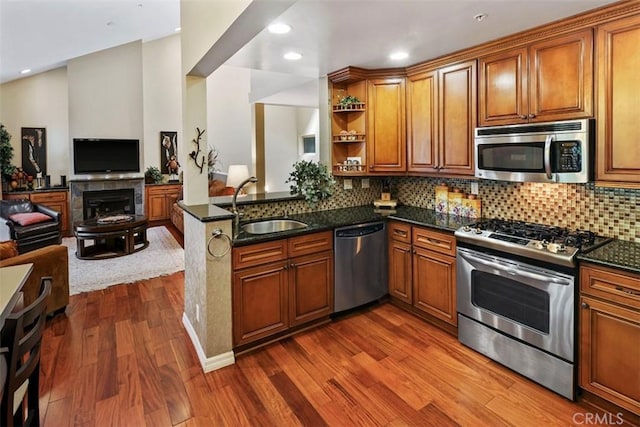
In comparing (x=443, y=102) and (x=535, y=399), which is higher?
(x=443, y=102)

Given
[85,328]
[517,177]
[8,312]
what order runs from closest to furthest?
[8,312] < [517,177] < [85,328]

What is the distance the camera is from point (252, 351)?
280 centimetres

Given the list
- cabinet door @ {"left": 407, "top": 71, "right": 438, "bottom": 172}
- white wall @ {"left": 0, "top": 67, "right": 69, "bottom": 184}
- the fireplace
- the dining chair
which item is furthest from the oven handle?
white wall @ {"left": 0, "top": 67, "right": 69, "bottom": 184}

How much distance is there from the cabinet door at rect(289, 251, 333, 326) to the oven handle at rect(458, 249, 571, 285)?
1127 millimetres

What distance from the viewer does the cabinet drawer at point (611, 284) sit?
6.19 ft

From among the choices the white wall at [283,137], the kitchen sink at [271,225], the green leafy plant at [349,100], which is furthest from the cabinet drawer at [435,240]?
the white wall at [283,137]

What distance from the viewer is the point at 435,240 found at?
10.0 feet

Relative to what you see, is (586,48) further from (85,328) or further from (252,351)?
(85,328)

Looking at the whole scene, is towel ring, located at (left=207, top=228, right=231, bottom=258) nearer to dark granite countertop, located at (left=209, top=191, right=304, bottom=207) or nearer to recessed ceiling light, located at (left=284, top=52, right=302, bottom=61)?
dark granite countertop, located at (left=209, top=191, right=304, bottom=207)

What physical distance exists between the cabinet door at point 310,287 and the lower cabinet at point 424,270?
724mm

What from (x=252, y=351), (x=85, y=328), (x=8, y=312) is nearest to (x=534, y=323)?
(x=252, y=351)

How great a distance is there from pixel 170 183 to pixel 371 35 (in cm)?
701

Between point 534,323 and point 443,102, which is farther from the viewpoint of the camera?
point 443,102

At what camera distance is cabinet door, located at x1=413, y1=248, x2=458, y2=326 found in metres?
2.95
